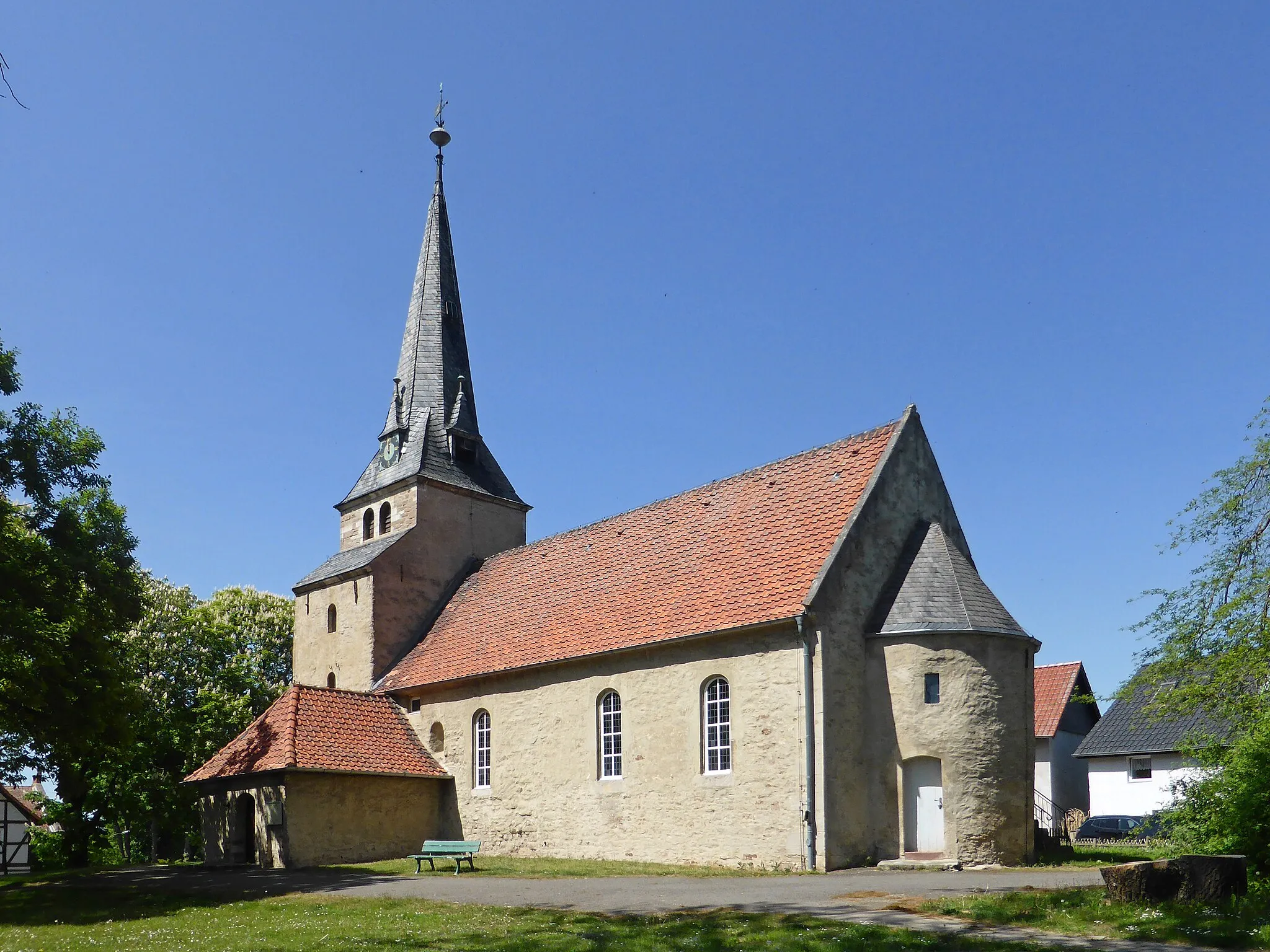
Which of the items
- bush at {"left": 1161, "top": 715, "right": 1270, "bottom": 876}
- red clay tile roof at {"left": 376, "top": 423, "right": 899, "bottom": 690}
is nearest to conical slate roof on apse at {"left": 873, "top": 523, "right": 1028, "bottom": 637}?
red clay tile roof at {"left": 376, "top": 423, "right": 899, "bottom": 690}

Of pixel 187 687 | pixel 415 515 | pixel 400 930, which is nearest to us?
pixel 400 930

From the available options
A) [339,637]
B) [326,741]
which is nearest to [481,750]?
[326,741]

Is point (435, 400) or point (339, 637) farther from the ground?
point (435, 400)

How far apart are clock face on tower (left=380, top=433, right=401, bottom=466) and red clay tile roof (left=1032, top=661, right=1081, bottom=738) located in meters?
26.7

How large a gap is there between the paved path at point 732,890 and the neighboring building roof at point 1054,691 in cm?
2531

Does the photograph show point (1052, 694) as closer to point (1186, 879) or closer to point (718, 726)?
point (718, 726)

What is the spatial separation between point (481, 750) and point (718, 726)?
346 inches

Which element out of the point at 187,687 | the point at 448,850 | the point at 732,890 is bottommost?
the point at 448,850

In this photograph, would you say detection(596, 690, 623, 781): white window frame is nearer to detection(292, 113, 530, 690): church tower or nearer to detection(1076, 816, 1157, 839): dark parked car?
detection(292, 113, 530, 690): church tower

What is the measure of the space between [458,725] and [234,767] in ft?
19.0

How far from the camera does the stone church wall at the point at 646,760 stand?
21.9m

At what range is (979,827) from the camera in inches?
830

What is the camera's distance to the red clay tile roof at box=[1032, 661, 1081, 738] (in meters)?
43.7

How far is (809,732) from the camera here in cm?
2138
